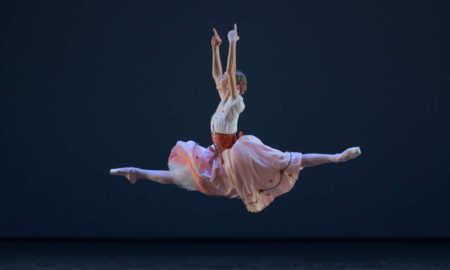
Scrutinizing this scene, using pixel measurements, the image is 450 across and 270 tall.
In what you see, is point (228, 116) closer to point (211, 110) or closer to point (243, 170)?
point (243, 170)

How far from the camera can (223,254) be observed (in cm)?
574

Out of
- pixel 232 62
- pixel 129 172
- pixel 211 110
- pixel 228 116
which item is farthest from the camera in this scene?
pixel 211 110

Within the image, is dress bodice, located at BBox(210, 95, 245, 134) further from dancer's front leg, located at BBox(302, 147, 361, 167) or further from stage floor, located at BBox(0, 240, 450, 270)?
stage floor, located at BBox(0, 240, 450, 270)

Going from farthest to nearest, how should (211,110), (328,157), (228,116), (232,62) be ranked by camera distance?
(211,110), (228,116), (328,157), (232,62)

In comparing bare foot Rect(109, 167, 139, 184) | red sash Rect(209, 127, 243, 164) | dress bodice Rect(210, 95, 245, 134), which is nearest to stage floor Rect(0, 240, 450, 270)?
bare foot Rect(109, 167, 139, 184)

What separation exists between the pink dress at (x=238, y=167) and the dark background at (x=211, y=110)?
7.62 ft

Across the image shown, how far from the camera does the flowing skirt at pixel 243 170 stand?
381 cm

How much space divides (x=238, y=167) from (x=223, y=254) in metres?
2.18

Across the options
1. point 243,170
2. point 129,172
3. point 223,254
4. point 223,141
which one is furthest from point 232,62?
point 223,254

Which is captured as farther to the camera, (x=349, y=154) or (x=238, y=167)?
(x=238, y=167)

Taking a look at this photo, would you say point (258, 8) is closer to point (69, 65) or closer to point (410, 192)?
point (69, 65)

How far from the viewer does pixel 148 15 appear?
251 inches

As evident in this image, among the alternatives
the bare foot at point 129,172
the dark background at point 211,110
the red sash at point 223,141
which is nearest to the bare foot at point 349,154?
the red sash at point 223,141

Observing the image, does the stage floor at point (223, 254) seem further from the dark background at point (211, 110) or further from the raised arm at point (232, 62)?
the raised arm at point (232, 62)
